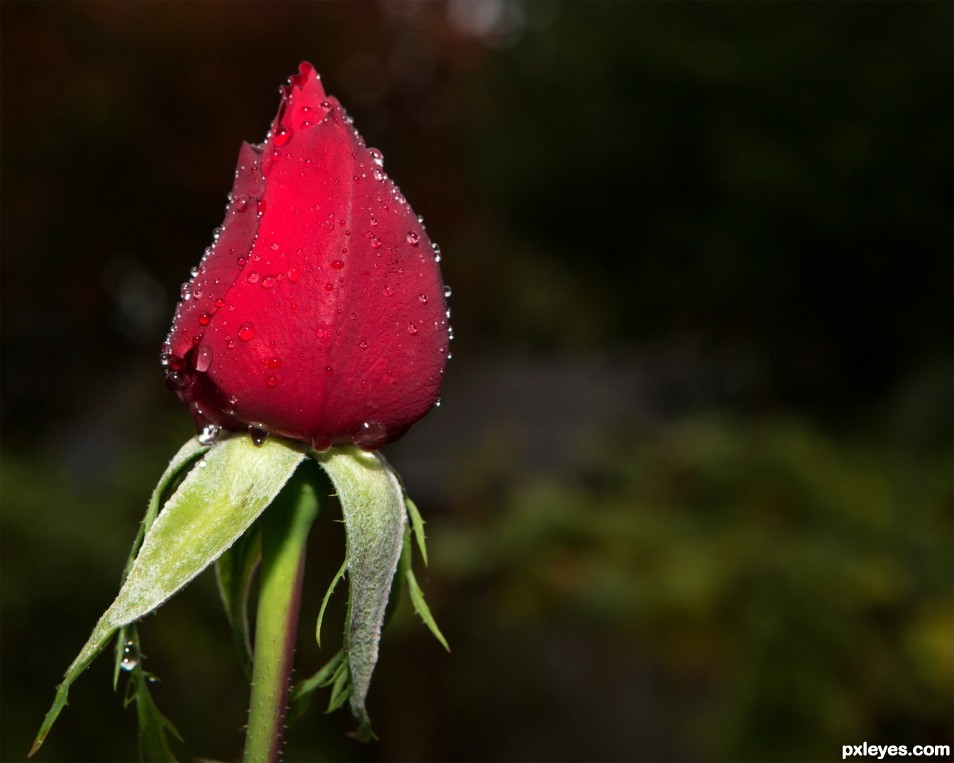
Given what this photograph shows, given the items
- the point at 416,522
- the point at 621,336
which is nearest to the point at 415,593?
the point at 416,522

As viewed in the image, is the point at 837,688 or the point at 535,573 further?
the point at 535,573

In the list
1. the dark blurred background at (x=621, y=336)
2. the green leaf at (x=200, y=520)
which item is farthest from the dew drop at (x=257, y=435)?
the dark blurred background at (x=621, y=336)

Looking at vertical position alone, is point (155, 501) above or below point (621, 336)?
below

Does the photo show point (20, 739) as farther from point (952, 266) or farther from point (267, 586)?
point (952, 266)

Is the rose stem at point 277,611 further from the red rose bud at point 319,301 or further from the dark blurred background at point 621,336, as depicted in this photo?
the dark blurred background at point 621,336

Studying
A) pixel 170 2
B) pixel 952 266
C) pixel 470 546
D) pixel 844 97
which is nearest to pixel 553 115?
pixel 844 97

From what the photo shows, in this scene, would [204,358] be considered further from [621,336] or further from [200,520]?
[621,336]
